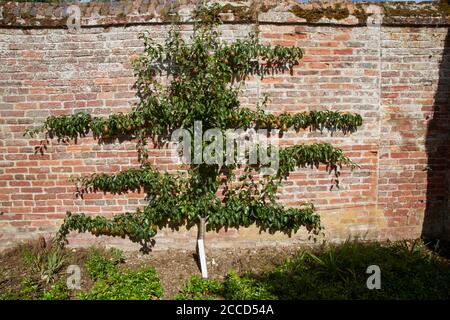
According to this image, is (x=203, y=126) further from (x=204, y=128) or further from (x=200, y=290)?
(x=200, y=290)

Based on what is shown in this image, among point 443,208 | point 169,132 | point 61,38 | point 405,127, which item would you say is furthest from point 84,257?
point 443,208

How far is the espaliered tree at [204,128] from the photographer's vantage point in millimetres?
3922

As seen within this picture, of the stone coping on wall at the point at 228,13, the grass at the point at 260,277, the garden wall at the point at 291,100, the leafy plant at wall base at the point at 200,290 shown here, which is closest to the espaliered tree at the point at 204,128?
the garden wall at the point at 291,100

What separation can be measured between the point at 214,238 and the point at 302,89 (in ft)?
7.03

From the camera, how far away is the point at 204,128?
13.2 feet

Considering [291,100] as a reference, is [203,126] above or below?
below

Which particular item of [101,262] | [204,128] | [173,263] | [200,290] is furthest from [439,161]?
[101,262]

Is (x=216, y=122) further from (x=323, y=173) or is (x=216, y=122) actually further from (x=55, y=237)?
(x=55, y=237)

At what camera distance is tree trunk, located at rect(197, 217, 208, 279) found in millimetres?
3920

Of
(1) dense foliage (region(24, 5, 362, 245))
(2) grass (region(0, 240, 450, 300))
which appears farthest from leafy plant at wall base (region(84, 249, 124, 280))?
→ (1) dense foliage (region(24, 5, 362, 245))

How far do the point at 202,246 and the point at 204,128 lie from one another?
4.62ft

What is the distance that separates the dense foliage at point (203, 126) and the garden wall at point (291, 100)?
12 cm

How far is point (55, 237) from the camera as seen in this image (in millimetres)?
4250

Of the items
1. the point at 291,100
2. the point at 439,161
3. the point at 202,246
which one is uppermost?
the point at 291,100
